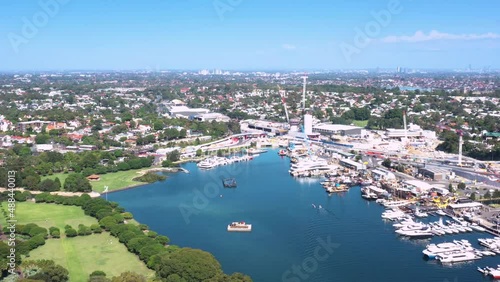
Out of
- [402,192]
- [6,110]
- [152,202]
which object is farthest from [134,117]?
[402,192]

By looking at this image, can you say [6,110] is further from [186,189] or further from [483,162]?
[483,162]

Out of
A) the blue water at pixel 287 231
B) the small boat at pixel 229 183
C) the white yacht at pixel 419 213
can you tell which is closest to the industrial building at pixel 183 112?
the blue water at pixel 287 231

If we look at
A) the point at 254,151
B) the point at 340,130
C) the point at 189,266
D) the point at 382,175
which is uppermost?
the point at 189,266

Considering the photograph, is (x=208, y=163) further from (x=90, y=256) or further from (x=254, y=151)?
(x=90, y=256)

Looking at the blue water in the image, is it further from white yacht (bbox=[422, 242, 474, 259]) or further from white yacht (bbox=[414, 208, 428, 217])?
white yacht (bbox=[414, 208, 428, 217])

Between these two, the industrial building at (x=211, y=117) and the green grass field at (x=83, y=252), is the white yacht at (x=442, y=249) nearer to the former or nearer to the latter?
the green grass field at (x=83, y=252)

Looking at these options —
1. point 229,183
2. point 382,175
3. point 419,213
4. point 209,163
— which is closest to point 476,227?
point 419,213
